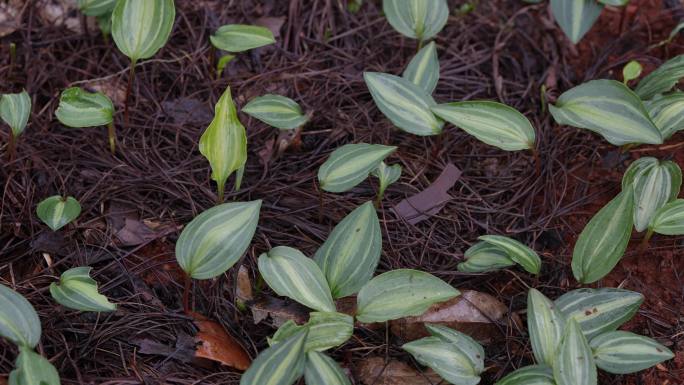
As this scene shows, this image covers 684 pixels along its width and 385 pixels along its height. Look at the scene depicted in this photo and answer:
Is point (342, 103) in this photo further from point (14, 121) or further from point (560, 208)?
point (14, 121)

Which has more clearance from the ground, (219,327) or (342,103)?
(342,103)

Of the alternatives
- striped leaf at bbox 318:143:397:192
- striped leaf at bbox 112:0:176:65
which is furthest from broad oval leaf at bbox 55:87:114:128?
striped leaf at bbox 318:143:397:192

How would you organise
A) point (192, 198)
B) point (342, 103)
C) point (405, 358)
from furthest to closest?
point (342, 103), point (192, 198), point (405, 358)

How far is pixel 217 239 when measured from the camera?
1.60 metres

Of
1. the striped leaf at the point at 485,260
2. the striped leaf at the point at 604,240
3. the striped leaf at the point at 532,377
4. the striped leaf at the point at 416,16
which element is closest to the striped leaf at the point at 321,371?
the striped leaf at the point at 532,377

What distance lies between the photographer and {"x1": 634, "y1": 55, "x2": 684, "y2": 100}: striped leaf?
205cm

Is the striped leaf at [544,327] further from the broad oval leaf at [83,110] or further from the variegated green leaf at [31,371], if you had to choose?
the broad oval leaf at [83,110]

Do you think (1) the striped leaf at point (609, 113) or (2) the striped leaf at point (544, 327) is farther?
(1) the striped leaf at point (609, 113)

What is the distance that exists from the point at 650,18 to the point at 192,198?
68.5 inches

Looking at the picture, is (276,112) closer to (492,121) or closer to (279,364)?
(492,121)

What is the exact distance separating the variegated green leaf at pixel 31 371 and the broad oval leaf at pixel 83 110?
69 cm

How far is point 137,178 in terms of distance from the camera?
2061 mm

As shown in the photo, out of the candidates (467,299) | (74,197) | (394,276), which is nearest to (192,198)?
(74,197)

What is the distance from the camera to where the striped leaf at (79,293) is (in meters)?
1.59
